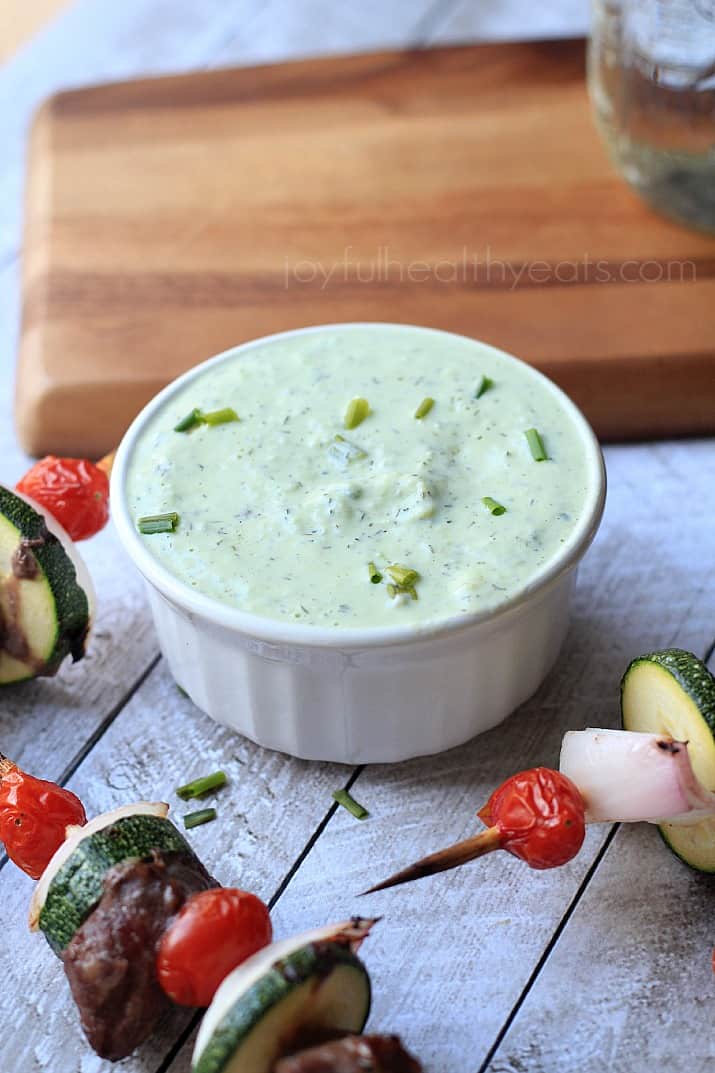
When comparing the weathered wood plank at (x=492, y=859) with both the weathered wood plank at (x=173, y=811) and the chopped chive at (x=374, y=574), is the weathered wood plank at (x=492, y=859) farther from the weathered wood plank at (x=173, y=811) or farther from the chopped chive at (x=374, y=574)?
the chopped chive at (x=374, y=574)

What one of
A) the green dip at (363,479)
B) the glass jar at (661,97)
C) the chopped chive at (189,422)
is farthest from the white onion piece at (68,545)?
the glass jar at (661,97)

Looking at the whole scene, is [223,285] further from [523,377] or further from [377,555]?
[377,555]

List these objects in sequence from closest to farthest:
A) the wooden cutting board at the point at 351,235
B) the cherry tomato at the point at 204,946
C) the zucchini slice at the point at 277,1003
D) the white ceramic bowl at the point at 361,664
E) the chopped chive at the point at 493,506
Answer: the zucchini slice at the point at 277,1003
the cherry tomato at the point at 204,946
the white ceramic bowl at the point at 361,664
the chopped chive at the point at 493,506
the wooden cutting board at the point at 351,235

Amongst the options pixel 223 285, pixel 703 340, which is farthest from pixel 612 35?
pixel 223 285

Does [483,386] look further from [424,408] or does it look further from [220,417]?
[220,417]

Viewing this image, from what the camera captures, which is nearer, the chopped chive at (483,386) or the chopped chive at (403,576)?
the chopped chive at (403,576)

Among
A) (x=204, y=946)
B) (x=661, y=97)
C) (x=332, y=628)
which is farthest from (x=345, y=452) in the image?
(x=661, y=97)
